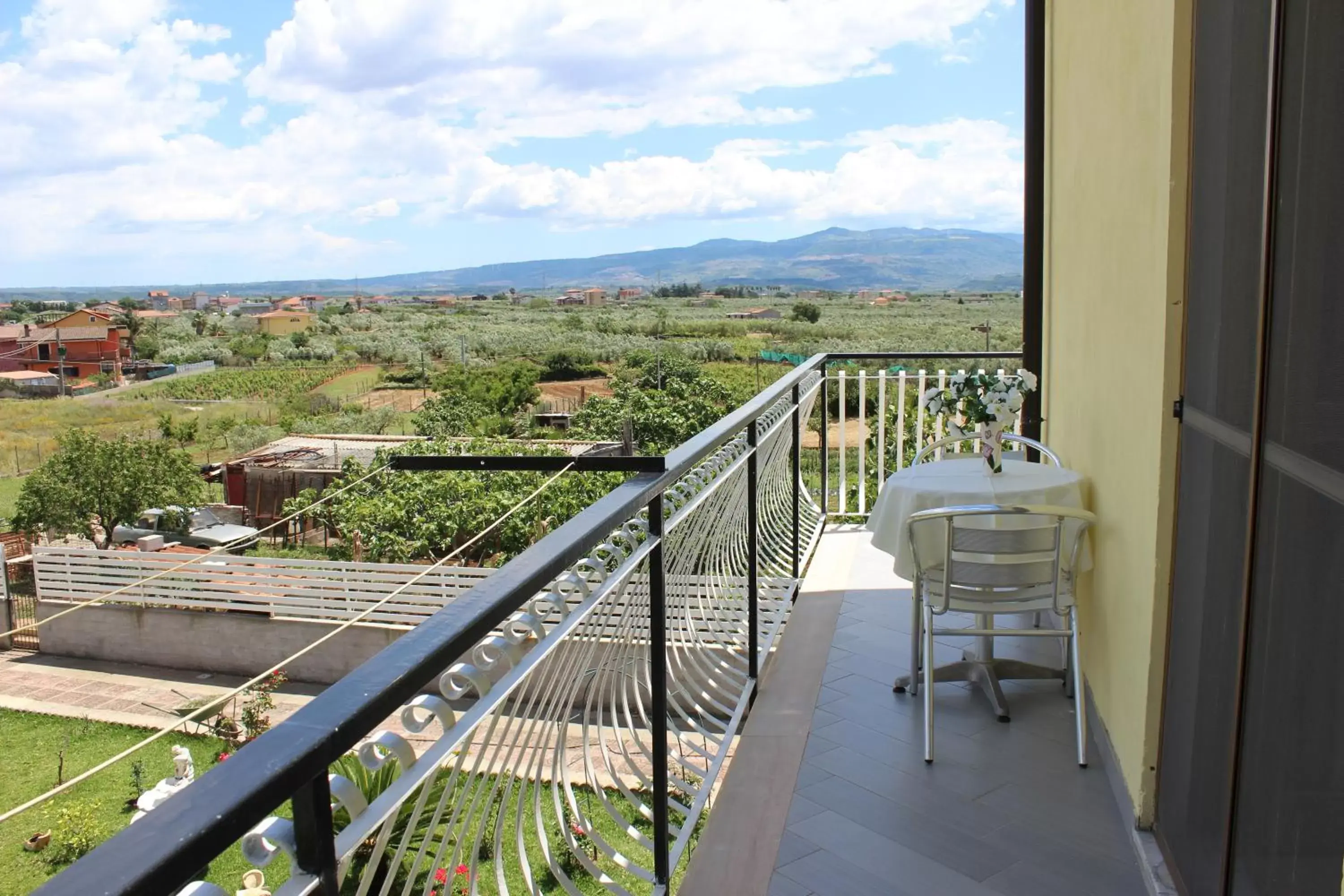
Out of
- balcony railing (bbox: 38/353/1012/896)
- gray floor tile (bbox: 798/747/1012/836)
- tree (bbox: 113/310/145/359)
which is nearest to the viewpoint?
balcony railing (bbox: 38/353/1012/896)

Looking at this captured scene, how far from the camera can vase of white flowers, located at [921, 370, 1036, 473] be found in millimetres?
3092

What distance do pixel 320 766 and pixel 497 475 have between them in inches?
1290

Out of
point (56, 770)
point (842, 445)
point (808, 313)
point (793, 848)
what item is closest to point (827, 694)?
point (793, 848)

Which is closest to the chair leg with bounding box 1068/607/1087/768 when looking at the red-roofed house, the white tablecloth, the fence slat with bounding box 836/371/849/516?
the white tablecloth

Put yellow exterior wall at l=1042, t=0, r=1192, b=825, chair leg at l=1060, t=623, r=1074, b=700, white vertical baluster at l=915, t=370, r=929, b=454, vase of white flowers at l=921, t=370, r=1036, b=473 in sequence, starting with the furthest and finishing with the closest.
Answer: white vertical baluster at l=915, t=370, r=929, b=454 → vase of white flowers at l=921, t=370, r=1036, b=473 → chair leg at l=1060, t=623, r=1074, b=700 → yellow exterior wall at l=1042, t=0, r=1192, b=825

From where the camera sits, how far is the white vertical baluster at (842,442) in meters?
5.85

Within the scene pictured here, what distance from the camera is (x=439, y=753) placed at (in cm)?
94

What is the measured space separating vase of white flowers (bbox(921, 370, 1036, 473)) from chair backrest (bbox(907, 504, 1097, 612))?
1.13ft

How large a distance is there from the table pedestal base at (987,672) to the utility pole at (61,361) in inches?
2327

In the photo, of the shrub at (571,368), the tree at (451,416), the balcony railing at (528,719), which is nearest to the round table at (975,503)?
the balcony railing at (528,719)

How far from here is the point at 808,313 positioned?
5428 centimetres

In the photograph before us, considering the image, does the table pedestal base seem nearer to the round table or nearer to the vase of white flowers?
the round table

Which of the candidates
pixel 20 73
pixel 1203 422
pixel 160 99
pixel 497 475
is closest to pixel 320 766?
pixel 1203 422

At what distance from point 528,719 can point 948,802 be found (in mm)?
1346
